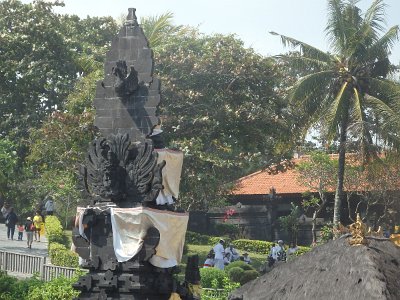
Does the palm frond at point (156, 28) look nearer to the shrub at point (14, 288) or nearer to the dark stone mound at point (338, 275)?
the shrub at point (14, 288)

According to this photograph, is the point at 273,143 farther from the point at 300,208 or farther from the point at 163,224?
the point at 163,224

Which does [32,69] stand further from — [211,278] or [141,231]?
[141,231]

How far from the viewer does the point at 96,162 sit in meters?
15.1

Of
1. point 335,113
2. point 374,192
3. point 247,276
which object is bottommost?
point 247,276

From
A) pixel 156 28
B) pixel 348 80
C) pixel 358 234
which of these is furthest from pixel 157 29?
pixel 358 234

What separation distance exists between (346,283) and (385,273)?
0.57 meters

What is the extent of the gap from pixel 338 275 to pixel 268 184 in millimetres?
33717

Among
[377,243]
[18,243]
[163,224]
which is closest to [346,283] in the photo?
[377,243]

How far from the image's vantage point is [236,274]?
26.6 m

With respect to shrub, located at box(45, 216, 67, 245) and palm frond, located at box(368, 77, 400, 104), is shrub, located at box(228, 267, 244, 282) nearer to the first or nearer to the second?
palm frond, located at box(368, 77, 400, 104)

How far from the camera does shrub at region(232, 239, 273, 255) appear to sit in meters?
40.6

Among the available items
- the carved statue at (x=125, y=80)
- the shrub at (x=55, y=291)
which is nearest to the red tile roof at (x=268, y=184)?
the shrub at (x=55, y=291)

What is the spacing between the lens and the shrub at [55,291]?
20.5 meters

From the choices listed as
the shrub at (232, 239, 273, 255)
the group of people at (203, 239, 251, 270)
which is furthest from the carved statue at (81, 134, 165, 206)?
the shrub at (232, 239, 273, 255)
